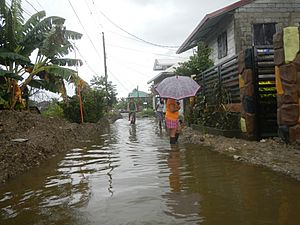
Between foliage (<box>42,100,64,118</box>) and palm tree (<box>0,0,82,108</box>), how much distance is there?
2.41m

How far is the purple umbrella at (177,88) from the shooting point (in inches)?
407

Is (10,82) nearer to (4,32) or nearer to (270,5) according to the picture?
(4,32)

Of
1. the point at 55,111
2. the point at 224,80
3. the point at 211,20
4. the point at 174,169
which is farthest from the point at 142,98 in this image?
the point at 174,169

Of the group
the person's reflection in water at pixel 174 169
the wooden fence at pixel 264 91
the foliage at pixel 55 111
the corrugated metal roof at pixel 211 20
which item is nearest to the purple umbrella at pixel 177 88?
the person's reflection in water at pixel 174 169

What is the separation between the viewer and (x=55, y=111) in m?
20.6

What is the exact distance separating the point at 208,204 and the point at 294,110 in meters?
4.55

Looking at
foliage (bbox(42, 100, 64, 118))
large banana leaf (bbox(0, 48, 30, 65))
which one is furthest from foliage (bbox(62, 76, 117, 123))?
large banana leaf (bbox(0, 48, 30, 65))

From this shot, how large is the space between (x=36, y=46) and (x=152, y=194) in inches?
525

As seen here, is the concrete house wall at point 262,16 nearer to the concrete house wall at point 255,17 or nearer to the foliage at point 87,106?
the concrete house wall at point 255,17

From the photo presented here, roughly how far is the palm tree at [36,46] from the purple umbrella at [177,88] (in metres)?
6.75

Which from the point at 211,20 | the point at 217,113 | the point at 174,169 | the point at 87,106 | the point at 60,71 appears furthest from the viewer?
the point at 87,106

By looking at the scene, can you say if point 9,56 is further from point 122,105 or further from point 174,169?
point 122,105

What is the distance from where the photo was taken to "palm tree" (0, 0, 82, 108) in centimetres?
1499

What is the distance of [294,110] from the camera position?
8.25m
